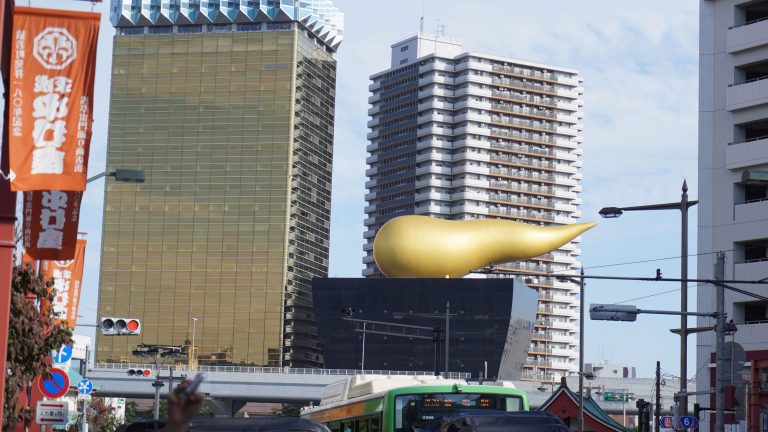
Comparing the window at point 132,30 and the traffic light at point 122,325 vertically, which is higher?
the window at point 132,30

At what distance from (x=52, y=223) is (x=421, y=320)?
118278 mm

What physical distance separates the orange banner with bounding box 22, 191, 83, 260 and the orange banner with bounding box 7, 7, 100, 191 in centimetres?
108

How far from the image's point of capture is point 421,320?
132 metres

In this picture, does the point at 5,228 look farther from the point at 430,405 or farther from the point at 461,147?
the point at 461,147

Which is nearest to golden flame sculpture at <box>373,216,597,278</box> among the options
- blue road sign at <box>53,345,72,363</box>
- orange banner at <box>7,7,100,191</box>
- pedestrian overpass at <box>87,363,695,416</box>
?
pedestrian overpass at <box>87,363,695,416</box>

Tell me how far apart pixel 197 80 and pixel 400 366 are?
6133 centimetres

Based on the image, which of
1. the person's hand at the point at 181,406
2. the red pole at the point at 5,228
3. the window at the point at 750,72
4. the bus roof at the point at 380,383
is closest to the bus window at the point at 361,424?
the bus roof at the point at 380,383

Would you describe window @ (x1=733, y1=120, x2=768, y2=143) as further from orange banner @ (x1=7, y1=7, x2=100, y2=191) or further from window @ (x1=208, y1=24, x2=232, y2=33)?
window @ (x1=208, y1=24, x2=232, y2=33)

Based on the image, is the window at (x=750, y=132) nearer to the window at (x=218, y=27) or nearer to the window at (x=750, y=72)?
the window at (x=750, y=72)

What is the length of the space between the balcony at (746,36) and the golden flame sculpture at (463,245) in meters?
53.7

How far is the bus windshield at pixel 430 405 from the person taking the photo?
25.5m

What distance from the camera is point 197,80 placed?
598ft

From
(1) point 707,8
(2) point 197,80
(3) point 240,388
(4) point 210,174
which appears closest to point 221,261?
(4) point 210,174

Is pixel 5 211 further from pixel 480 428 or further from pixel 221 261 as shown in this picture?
pixel 221 261
